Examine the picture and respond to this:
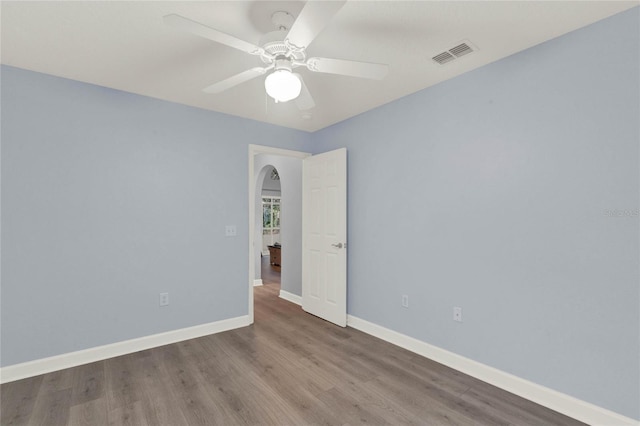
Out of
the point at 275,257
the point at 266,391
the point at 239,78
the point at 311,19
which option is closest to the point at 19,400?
the point at 266,391

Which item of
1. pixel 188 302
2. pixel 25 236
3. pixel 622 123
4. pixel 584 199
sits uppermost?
pixel 622 123

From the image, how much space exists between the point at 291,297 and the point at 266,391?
96.4 inches

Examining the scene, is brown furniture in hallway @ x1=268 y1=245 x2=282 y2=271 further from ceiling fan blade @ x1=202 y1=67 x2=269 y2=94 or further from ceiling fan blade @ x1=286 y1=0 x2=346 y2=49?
ceiling fan blade @ x1=286 y1=0 x2=346 y2=49

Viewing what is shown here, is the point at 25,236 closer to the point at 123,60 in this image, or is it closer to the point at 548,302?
the point at 123,60

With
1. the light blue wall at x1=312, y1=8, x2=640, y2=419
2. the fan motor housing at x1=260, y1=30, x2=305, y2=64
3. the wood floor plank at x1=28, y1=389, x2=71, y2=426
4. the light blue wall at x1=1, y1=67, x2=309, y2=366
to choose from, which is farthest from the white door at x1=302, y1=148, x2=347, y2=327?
the wood floor plank at x1=28, y1=389, x2=71, y2=426

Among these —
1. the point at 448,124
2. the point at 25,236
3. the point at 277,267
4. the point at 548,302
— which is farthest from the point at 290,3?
the point at 277,267

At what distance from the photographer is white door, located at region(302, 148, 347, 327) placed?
3635 mm

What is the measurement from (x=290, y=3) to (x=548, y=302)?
2.55m

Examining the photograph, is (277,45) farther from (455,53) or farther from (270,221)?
(270,221)

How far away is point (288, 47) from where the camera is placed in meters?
1.59

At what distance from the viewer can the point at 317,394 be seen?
2230mm

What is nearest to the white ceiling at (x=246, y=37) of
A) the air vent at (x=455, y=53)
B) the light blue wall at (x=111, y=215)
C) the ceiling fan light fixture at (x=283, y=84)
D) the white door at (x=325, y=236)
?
the air vent at (x=455, y=53)

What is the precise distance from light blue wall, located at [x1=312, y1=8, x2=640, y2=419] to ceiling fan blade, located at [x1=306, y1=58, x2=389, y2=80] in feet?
4.15

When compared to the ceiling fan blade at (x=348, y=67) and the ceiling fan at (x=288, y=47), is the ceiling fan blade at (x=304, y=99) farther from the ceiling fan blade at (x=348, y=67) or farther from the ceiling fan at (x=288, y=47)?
the ceiling fan blade at (x=348, y=67)
